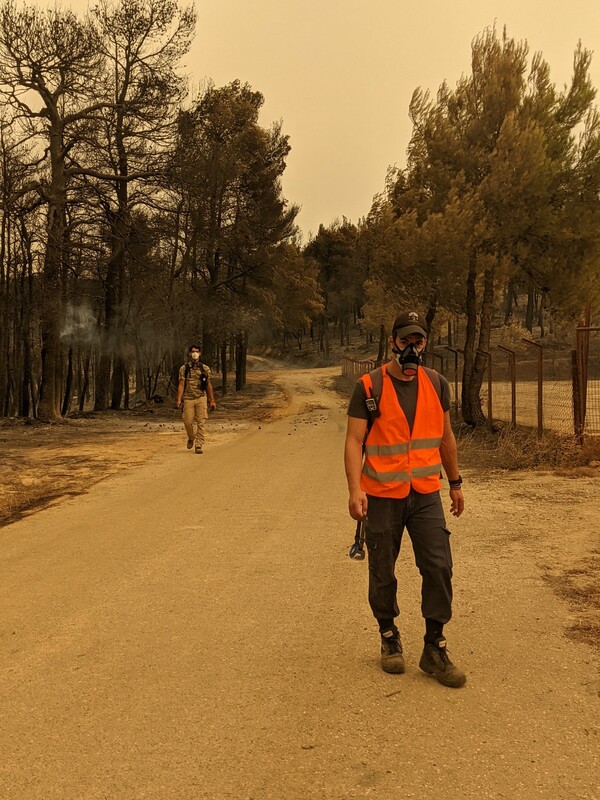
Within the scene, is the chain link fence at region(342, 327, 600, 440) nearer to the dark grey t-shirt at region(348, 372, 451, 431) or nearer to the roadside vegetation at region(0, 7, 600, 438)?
the roadside vegetation at region(0, 7, 600, 438)

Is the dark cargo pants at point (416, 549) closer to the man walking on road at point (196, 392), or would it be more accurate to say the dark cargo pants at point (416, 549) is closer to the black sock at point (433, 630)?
the black sock at point (433, 630)

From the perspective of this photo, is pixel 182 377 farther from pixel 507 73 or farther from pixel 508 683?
pixel 508 683

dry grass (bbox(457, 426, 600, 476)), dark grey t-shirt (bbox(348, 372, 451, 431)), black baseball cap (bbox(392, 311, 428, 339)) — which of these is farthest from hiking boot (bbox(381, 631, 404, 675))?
dry grass (bbox(457, 426, 600, 476))

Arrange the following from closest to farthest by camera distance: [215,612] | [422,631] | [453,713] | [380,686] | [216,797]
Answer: [216,797] → [453,713] → [380,686] → [422,631] → [215,612]

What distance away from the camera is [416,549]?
4047mm

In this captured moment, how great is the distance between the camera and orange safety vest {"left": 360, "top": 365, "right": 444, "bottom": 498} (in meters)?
3.98

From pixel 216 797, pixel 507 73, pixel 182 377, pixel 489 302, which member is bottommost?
pixel 216 797

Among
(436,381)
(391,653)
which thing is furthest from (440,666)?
(436,381)

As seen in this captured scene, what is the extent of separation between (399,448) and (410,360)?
0.48m

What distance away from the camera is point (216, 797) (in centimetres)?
284

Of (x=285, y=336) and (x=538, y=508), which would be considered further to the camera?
(x=285, y=336)

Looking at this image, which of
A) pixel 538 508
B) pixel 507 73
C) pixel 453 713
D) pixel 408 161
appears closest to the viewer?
pixel 453 713

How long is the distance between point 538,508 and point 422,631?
15.1 ft

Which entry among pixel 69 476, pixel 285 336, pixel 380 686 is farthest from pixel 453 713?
pixel 285 336
